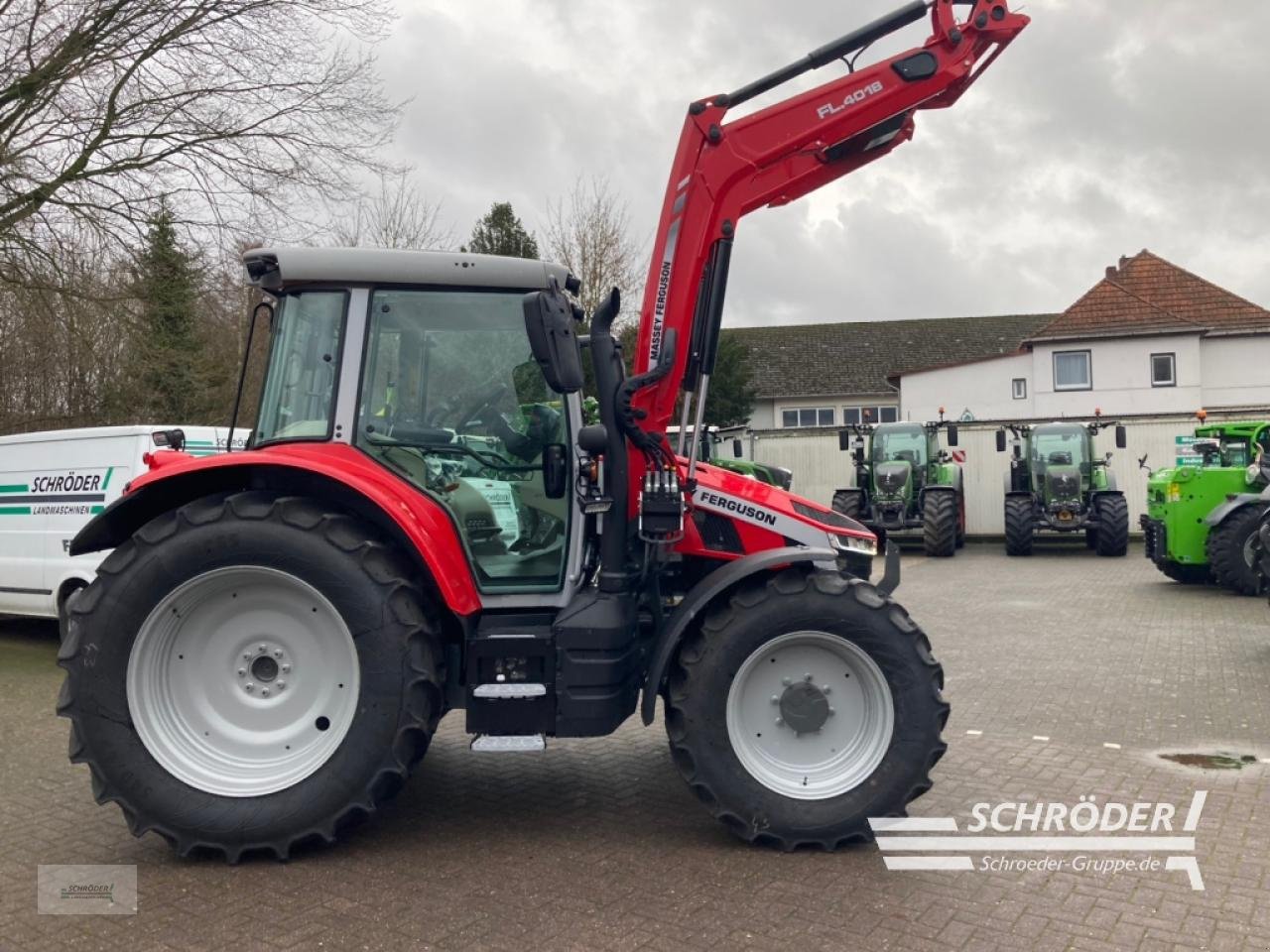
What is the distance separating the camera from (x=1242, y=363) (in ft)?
97.7

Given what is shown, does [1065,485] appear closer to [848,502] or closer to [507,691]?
[848,502]

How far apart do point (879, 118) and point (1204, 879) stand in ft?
11.9

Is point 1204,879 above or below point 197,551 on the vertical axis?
below

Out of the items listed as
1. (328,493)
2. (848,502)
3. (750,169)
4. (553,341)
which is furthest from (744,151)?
(848,502)

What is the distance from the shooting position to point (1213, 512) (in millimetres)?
13375

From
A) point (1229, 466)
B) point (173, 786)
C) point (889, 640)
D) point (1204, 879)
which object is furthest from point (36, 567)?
point (1229, 466)

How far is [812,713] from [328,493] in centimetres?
235

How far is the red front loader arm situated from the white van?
5.76m

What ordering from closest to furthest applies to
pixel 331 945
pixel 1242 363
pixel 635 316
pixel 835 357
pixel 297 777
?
pixel 331 945 < pixel 297 777 < pixel 635 316 < pixel 1242 363 < pixel 835 357

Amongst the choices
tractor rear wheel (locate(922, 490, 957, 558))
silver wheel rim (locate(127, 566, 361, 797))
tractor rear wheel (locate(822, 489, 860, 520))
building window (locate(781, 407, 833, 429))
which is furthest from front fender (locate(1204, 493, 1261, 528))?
building window (locate(781, 407, 833, 429))

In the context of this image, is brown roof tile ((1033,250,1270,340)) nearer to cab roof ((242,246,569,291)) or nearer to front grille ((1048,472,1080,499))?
front grille ((1048,472,1080,499))

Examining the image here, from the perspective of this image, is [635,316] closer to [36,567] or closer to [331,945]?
[36,567]

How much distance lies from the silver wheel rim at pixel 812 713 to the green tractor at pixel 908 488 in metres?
15.3

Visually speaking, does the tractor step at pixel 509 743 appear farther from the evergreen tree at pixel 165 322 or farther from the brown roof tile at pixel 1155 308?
the brown roof tile at pixel 1155 308
